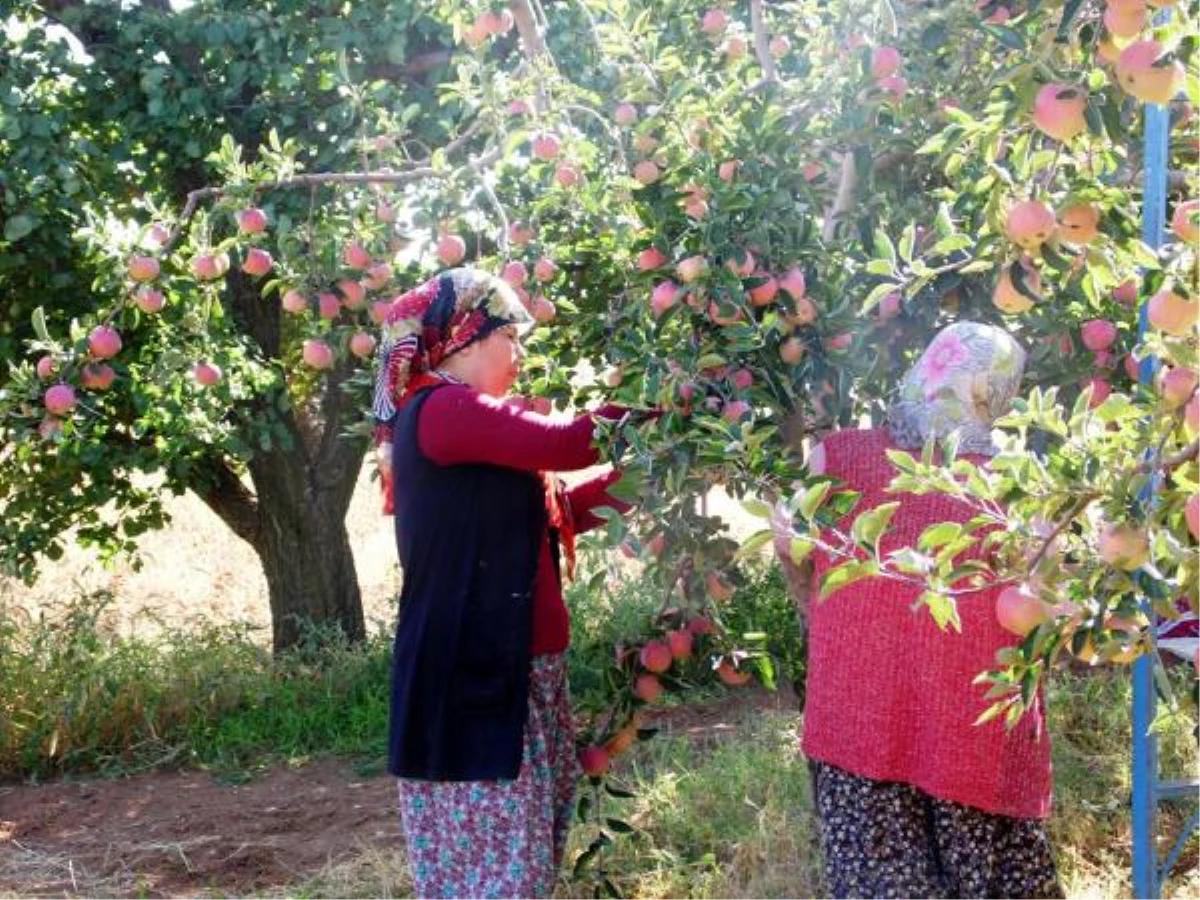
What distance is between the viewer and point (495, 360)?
8.66 ft

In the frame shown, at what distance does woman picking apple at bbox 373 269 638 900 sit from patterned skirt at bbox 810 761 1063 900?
50 cm

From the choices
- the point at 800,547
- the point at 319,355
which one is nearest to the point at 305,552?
the point at 319,355

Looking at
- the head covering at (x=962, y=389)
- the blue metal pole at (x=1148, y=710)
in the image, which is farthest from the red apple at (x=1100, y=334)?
the head covering at (x=962, y=389)

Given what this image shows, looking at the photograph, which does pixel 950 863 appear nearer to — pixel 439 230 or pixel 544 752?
pixel 544 752

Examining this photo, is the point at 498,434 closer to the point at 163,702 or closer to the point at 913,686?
the point at 913,686

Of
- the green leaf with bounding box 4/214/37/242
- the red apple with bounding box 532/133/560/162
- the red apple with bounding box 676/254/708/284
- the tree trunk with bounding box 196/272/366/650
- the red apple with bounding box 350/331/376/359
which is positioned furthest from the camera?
the tree trunk with bounding box 196/272/366/650

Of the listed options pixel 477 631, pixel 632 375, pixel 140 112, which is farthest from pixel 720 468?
pixel 140 112

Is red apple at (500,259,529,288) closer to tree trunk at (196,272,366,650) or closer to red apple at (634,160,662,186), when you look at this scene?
red apple at (634,160,662,186)

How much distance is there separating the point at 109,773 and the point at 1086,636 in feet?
14.6

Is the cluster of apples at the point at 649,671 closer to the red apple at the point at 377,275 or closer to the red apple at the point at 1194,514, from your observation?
the red apple at the point at 377,275

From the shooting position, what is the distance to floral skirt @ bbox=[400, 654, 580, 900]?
2.62 meters

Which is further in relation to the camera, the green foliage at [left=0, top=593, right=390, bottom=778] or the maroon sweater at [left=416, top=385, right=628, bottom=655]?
the green foliage at [left=0, top=593, right=390, bottom=778]

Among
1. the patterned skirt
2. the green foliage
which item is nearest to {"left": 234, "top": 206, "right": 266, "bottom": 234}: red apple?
the patterned skirt

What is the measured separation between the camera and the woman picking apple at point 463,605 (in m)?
2.56
